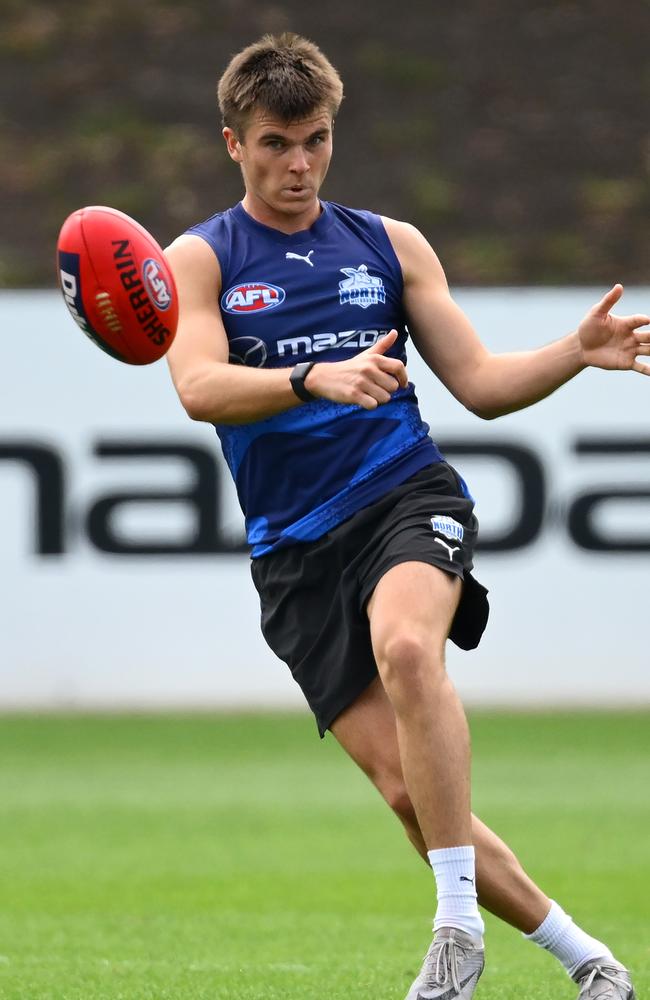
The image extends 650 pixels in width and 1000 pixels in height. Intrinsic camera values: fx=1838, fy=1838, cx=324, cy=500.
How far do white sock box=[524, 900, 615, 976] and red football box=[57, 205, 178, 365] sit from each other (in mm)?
1687

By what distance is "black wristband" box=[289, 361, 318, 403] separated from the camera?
4.25 m

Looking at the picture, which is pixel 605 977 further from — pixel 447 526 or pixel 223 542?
pixel 223 542

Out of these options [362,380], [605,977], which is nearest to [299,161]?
[362,380]

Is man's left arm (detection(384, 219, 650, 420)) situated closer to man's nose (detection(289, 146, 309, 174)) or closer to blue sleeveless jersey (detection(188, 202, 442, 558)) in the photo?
blue sleeveless jersey (detection(188, 202, 442, 558))

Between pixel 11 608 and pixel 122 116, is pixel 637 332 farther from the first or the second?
pixel 122 116

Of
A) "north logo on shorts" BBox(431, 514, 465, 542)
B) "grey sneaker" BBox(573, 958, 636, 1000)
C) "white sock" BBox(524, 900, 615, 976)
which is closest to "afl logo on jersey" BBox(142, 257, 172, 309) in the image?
"north logo on shorts" BBox(431, 514, 465, 542)

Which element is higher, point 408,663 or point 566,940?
point 408,663

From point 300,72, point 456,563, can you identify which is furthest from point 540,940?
point 300,72

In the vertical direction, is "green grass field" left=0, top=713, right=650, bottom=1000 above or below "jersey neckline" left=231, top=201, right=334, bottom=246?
below

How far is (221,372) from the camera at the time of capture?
14.5ft

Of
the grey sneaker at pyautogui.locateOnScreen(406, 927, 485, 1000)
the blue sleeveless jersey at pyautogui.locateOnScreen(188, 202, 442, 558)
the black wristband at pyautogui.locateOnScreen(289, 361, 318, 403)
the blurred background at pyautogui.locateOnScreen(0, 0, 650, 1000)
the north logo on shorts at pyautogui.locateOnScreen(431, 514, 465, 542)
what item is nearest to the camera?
the grey sneaker at pyautogui.locateOnScreen(406, 927, 485, 1000)

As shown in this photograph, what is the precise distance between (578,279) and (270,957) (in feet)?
38.9

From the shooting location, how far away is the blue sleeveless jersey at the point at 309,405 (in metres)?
4.62

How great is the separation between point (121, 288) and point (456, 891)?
5.37ft
